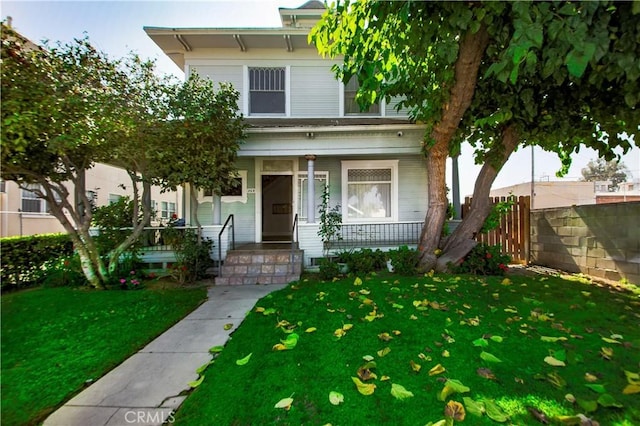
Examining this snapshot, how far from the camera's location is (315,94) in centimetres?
938

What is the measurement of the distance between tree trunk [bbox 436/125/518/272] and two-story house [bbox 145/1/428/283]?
4.76 ft

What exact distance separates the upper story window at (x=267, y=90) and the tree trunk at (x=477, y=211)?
6.03 meters

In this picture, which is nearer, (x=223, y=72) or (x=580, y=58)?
(x=580, y=58)

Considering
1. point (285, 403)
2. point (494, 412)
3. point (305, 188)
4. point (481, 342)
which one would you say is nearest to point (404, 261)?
point (481, 342)

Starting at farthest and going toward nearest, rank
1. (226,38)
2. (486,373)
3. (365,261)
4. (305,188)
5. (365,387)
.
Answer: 1. (305,188)
2. (226,38)
3. (365,261)
4. (486,373)
5. (365,387)

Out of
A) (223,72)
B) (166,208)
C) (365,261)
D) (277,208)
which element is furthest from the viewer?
(166,208)

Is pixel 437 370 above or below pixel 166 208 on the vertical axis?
below

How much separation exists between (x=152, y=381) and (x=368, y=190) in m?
7.46

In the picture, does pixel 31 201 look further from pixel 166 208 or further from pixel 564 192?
pixel 564 192

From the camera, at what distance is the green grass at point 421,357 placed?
2.10 m

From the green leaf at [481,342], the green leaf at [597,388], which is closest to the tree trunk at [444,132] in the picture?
the green leaf at [481,342]

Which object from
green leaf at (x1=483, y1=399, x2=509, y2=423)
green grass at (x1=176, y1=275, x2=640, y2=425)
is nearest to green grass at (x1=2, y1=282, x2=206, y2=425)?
green grass at (x1=176, y1=275, x2=640, y2=425)

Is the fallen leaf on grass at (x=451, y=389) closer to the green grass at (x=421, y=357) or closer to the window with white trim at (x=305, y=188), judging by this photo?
the green grass at (x=421, y=357)

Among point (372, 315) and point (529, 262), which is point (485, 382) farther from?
point (529, 262)
